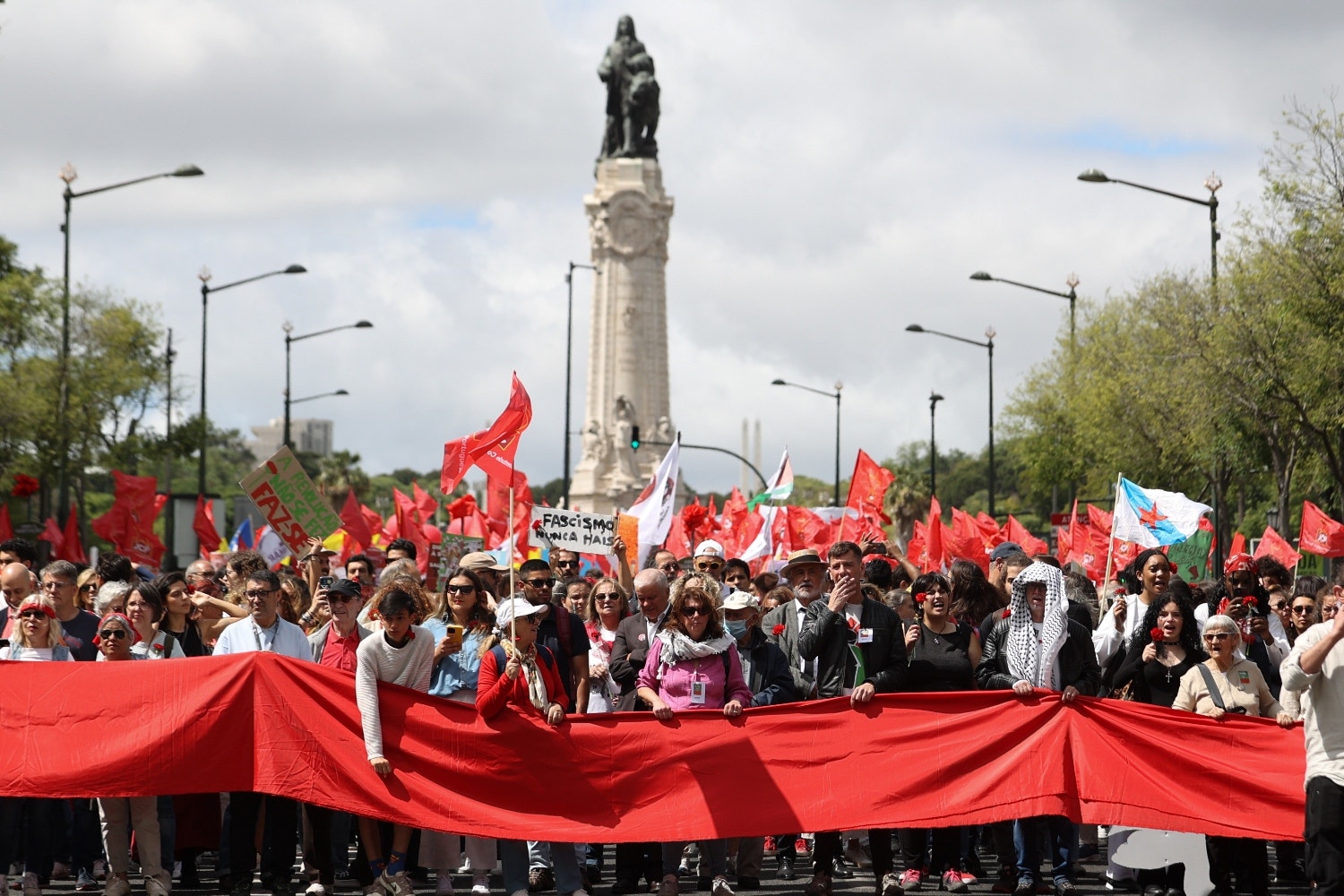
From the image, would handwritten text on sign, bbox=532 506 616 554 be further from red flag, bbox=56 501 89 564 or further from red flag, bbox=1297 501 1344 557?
red flag, bbox=56 501 89 564

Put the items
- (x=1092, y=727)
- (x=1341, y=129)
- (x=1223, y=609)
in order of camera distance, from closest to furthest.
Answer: (x=1092, y=727), (x=1223, y=609), (x=1341, y=129)

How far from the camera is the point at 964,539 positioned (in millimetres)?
24922

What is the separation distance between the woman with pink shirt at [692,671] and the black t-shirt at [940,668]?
3.38 feet

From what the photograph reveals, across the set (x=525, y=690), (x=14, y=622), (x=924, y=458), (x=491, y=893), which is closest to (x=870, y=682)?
(x=525, y=690)

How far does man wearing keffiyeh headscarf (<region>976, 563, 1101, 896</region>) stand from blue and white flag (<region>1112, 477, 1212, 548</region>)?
908 centimetres

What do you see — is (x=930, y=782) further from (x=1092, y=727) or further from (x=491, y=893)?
(x=491, y=893)

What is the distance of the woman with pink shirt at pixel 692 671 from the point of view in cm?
1095

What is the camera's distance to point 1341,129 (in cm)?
2909

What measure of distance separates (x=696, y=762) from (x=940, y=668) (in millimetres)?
1603

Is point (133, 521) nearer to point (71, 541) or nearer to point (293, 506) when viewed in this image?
point (71, 541)

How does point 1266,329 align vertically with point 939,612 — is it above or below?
above

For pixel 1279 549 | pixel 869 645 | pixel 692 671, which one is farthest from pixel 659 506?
pixel 692 671

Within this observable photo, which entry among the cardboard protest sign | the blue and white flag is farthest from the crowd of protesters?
the blue and white flag

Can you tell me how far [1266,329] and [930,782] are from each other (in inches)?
907
